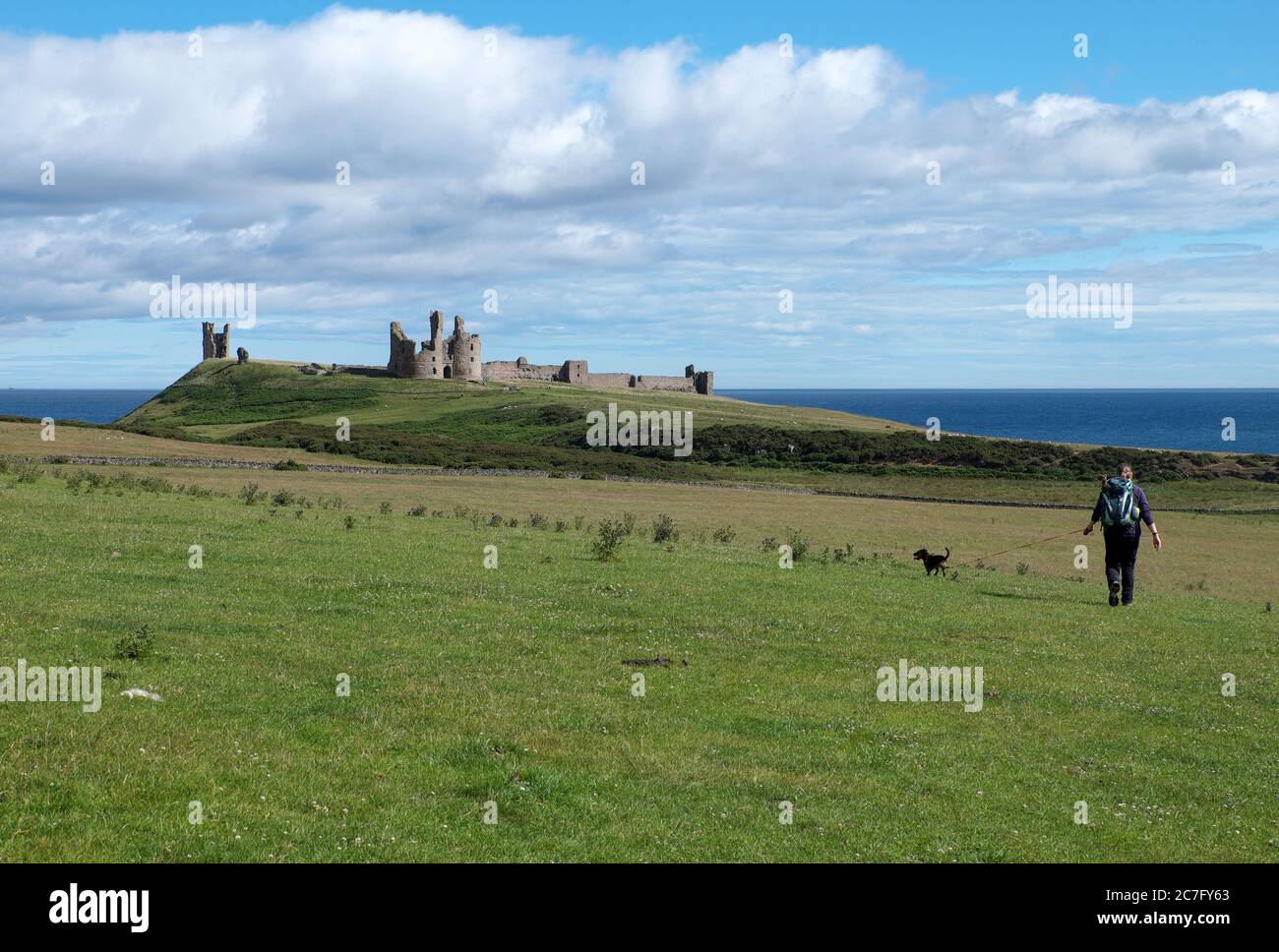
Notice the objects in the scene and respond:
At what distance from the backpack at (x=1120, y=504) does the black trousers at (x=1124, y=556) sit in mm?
297

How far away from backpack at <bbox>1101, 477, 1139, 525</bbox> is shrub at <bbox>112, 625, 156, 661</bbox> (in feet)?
63.2

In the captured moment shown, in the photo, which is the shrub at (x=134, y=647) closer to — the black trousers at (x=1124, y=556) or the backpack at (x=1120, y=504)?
the backpack at (x=1120, y=504)

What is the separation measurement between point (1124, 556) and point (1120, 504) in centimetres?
140

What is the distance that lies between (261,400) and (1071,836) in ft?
570

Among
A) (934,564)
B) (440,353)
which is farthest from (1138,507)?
(440,353)

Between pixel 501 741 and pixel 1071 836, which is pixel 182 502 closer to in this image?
pixel 501 741

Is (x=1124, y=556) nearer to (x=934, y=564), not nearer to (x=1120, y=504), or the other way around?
(x=1120, y=504)

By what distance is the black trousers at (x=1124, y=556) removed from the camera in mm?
24719

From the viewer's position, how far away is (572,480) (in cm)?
7500

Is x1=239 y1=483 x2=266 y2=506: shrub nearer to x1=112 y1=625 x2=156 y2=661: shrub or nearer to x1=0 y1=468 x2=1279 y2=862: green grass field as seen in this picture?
x1=0 y1=468 x2=1279 y2=862: green grass field

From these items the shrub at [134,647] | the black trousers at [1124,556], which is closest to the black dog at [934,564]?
the black trousers at [1124,556]

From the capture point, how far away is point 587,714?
13.8m
